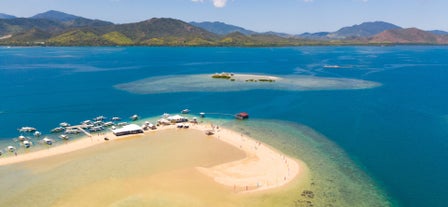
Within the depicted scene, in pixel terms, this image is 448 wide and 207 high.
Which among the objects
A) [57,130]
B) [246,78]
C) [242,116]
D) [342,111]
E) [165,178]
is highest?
[246,78]

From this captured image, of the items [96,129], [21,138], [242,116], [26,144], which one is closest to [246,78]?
[242,116]

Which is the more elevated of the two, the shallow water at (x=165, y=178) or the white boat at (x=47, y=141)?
the white boat at (x=47, y=141)

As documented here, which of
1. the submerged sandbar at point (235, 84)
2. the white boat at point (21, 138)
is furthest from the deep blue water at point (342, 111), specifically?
the submerged sandbar at point (235, 84)

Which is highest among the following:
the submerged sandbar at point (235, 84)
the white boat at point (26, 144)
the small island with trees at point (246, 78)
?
the small island with trees at point (246, 78)

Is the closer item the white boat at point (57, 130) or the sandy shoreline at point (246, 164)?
the sandy shoreline at point (246, 164)

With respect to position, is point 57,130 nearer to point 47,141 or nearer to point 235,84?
point 47,141

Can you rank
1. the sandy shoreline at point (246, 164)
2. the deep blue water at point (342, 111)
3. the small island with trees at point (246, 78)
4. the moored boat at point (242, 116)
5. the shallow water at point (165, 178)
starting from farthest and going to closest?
the small island with trees at point (246, 78), the moored boat at point (242, 116), the deep blue water at point (342, 111), the sandy shoreline at point (246, 164), the shallow water at point (165, 178)

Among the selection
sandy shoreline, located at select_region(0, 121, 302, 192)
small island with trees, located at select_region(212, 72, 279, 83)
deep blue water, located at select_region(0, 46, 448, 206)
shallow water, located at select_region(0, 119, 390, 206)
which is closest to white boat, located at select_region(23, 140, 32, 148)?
sandy shoreline, located at select_region(0, 121, 302, 192)

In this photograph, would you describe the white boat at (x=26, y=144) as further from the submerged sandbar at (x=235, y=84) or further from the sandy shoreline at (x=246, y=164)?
the submerged sandbar at (x=235, y=84)

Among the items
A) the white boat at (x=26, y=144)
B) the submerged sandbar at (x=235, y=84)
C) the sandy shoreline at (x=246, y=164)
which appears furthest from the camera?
the submerged sandbar at (x=235, y=84)
